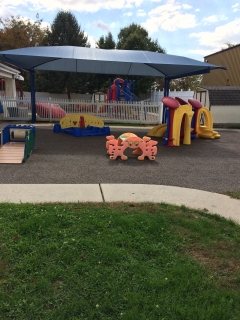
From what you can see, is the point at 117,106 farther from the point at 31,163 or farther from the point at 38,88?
the point at 38,88

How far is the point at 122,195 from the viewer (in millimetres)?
4895

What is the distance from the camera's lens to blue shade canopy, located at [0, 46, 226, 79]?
11102 mm

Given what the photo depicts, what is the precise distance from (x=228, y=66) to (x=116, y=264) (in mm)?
27441

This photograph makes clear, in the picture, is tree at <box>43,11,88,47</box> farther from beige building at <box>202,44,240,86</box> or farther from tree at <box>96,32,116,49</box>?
beige building at <box>202,44,240,86</box>

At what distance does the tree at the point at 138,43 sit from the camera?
33.3m

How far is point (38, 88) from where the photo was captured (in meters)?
34.2

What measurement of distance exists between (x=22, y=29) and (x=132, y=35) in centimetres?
1323

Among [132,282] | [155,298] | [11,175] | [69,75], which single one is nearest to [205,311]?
[155,298]

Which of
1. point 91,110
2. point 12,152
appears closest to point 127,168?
point 12,152

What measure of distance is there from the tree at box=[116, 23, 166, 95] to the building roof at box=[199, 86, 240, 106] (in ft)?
50.3

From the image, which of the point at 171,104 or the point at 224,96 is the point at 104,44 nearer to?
the point at 224,96

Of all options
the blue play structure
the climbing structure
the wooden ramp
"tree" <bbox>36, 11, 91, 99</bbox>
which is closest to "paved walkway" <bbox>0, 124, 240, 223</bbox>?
the wooden ramp

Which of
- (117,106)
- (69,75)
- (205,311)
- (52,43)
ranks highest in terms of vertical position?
(52,43)

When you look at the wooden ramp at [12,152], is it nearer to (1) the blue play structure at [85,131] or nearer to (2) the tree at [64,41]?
(1) the blue play structure at [85,131]
